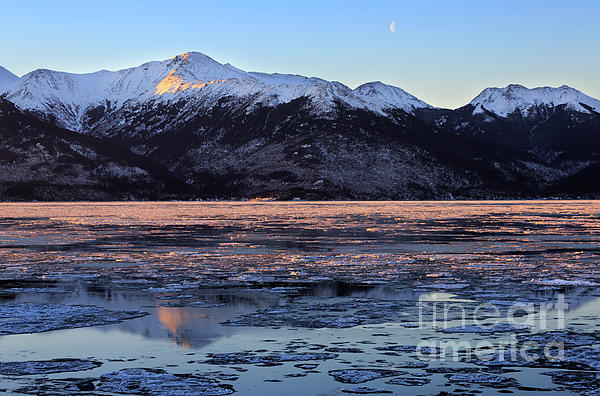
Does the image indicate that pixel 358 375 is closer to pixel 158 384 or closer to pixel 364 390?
pixel 364 390

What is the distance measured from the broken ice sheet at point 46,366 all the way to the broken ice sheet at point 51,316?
13.2ft

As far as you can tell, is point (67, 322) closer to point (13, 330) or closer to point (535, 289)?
point (13, 330)

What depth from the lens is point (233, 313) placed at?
82.7ft

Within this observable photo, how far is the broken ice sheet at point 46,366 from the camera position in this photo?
56.5 feet

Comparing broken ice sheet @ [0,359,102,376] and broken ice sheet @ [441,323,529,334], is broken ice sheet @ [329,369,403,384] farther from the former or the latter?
broken ice sheet @ [0,359,102,376]

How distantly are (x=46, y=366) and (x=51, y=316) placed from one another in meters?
6.85

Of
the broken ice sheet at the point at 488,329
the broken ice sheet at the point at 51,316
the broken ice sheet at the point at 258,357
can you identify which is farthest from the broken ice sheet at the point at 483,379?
the broken ice sheet at the point at 51,316

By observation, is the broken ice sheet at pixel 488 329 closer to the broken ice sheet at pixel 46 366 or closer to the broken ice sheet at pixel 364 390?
the broken ice sheet at pixel 364 390

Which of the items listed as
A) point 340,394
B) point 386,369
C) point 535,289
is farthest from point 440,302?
point 340,394

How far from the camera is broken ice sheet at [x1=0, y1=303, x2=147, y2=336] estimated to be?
2255 centimetres

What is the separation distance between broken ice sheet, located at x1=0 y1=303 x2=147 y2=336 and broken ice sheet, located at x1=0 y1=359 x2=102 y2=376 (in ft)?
13.2

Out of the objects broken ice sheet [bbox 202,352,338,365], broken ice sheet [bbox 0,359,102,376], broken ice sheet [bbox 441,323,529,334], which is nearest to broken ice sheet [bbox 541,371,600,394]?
broken ice sheet [bbox 441,323,529,334]

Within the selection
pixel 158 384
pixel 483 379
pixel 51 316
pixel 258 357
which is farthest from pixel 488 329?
pixel 51 316

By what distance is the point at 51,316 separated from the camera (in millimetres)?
24344
